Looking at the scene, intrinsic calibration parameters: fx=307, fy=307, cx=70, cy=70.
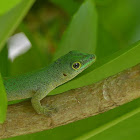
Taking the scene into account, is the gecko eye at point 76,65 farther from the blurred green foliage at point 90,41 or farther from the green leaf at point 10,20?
the green leaf at point 10,20

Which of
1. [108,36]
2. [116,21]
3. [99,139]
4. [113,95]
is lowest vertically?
[99,139]

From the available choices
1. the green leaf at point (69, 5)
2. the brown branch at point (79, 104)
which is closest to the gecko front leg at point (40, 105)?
the brown branch at point (79, 104)

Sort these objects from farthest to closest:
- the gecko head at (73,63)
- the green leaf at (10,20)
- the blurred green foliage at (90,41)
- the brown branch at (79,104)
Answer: the gecko head at (73,63)
the blurred green foliage at (90,41)
the brown branch at (79,104)
the green leaf at (10,20)

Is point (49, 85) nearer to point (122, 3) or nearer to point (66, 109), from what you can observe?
point (66, 109)

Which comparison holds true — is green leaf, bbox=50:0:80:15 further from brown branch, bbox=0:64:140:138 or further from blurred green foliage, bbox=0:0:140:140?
brown branch, bbox=0:64:140:138

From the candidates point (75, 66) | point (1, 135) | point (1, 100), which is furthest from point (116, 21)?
point (1, 100)

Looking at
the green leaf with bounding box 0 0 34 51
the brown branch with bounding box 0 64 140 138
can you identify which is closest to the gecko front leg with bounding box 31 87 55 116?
the brown branch with bounding box 0 64 140 138

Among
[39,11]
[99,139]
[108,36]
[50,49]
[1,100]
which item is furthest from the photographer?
[50,49]
